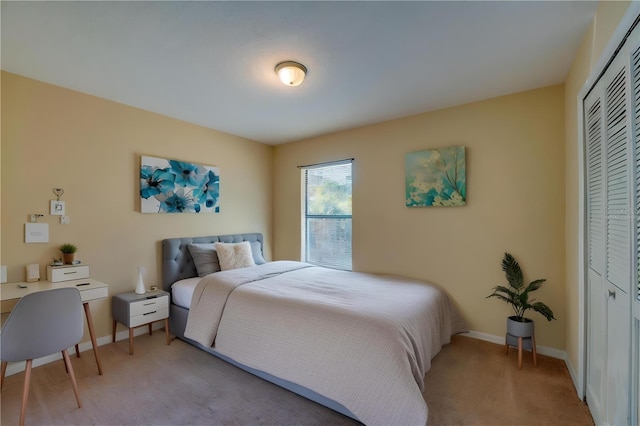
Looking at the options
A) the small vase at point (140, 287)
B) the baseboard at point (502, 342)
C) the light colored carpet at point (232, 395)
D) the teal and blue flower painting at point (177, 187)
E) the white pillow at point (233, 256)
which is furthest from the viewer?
the white pillow at point (233, 256)

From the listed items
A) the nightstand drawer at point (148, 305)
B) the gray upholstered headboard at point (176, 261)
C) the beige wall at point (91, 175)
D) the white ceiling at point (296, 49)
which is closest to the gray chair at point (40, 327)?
the nightstand drawer at point (148, 305)

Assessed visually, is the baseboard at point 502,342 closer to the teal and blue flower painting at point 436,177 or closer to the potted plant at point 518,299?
the potted plant at point 518,299

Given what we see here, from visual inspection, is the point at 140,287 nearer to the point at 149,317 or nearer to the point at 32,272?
the point at 149,317

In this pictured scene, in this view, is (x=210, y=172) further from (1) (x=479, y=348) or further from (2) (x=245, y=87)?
(1) (x=479, y=348)

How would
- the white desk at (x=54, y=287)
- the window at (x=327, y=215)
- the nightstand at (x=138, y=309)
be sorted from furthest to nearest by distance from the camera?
the window at (x=327, y=215) → the nightstand at (x=138, y=309) → the white desk at (x=54, y=287)

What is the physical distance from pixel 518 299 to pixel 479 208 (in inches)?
37.5

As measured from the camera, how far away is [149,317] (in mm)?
2889

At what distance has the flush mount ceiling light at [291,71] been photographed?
2.28 m

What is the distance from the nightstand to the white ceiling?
2072 mm

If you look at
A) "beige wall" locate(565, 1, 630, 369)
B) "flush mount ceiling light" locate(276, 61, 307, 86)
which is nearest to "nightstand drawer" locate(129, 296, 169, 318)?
"flush mount ceiling light" locate(276, 61, 307, 86)

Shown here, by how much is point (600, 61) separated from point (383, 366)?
7.16 feet

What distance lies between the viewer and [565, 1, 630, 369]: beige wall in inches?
69.8

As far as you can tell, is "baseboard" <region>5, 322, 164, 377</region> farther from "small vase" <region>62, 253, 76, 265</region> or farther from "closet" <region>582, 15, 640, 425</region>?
"closet" <region>582, 15, 640, 425</region>

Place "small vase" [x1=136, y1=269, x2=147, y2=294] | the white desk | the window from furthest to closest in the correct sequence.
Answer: the window < "small vase" [x1=136, y1=269, x2=147, y2=294] < the white desk
